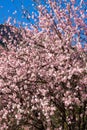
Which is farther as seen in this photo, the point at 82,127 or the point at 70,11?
the point at 70,11

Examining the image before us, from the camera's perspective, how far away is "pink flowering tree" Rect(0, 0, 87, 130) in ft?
29.2

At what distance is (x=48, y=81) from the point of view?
9094mm

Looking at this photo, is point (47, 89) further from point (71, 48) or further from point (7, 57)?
point (7, 57)

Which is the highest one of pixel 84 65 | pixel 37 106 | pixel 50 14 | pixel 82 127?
pixel 50 14

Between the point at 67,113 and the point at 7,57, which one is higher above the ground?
the point at 7,57

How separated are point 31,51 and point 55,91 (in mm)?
2167

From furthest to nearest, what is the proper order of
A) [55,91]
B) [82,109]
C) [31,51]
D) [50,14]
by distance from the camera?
[50,14], [31,51], [82,109], [55,91]

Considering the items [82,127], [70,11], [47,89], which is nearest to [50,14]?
[70,11]

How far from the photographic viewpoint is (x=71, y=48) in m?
9.77

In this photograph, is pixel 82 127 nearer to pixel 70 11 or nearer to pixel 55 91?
pixel 55 91

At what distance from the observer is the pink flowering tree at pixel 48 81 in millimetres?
8906

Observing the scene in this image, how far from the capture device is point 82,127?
993 centimetres

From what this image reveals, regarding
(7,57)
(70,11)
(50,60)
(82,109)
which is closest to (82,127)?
(82,109)

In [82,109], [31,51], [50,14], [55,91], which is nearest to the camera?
[55,91]
